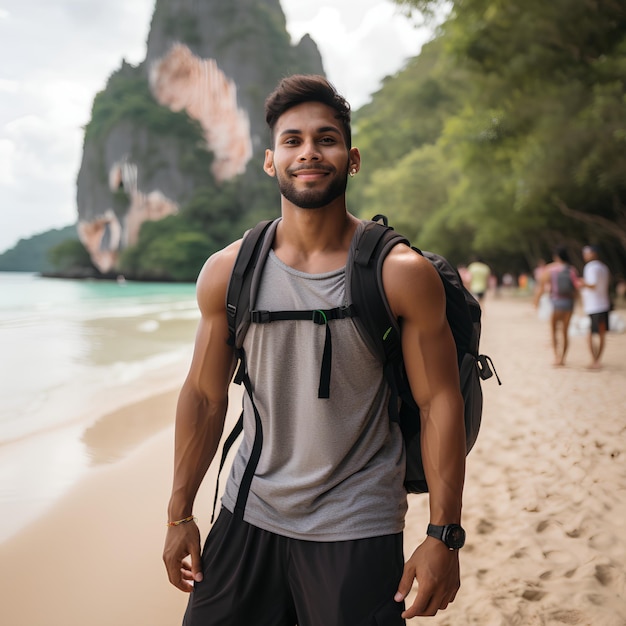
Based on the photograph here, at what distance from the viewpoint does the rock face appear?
3236 inches

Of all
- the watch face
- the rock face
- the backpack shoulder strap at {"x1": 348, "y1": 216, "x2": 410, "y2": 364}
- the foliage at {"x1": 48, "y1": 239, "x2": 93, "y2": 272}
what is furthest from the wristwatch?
the foliage at {"x1": 48, "y1": 239, "x2": 93, "y2": 272}

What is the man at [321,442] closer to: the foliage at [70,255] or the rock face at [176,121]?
the rock face at [176,121]

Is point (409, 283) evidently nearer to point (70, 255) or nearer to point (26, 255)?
point (70, 255)

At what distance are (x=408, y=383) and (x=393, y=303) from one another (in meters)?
0.25

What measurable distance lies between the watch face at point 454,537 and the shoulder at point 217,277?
839 mm

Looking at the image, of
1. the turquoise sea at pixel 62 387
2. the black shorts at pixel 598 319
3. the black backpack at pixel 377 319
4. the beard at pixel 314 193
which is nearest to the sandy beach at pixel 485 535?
the turquoise sea at pixel 62 387

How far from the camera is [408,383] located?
1651 mm

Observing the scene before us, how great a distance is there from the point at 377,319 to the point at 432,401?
0.28 meters

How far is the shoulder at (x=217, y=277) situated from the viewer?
171 cm

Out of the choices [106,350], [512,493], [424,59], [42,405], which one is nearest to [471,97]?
[106,350]

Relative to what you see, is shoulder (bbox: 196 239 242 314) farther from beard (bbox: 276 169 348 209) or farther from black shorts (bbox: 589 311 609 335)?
black shorts (bbox: 589 311 609 335)

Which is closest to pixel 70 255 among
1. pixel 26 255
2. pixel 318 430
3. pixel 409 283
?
pixel 26 255

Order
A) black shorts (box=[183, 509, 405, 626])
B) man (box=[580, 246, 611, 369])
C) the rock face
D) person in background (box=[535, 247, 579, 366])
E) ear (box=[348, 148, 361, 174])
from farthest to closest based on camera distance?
the rock face → person in background (box=[535, 247, 579, 366]) → man (box=[580, 246, 611, 369]) → ear (box=[348, 148, 361, 174]) → black shorts (box=[183, 509, 405, 626])

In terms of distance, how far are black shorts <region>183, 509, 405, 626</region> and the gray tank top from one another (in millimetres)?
40
